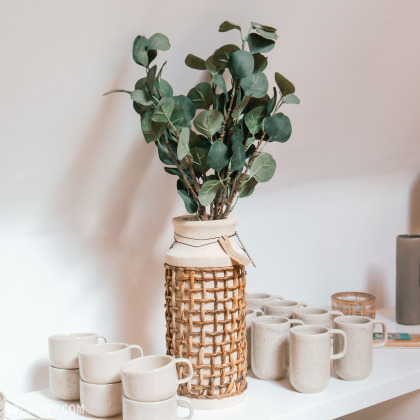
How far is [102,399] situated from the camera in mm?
1166

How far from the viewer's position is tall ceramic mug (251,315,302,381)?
52.3 inches

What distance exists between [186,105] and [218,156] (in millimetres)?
128

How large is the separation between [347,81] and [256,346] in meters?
0.74

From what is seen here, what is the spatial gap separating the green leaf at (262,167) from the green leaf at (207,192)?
9 cm

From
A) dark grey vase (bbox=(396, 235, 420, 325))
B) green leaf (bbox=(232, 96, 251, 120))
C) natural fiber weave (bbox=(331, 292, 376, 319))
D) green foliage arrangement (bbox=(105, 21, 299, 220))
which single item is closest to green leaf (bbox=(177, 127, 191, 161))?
green foliage arrangement (bbox=(105, 21, 299, 220))

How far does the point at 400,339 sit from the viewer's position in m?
1.63

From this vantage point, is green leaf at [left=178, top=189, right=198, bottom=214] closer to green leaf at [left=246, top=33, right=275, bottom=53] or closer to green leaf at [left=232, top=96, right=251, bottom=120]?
green leaf at [left=232, top=96, right=251, bottom=120]

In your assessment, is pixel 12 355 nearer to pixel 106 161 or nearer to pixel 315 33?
pixel 106 161

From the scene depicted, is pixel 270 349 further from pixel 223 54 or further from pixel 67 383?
pixel 223 54

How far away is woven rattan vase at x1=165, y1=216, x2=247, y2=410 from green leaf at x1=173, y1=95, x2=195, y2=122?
20cm

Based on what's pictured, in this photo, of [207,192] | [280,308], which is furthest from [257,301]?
Result: [207,192]

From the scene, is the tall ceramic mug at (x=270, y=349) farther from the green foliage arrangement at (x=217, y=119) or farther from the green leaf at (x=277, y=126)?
the green leaf at (x=277, y=126)

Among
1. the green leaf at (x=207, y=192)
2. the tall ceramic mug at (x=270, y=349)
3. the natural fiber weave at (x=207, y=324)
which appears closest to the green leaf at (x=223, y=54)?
the green leaf at (x=207, y=192)

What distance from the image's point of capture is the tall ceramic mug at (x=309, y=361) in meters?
1.26
